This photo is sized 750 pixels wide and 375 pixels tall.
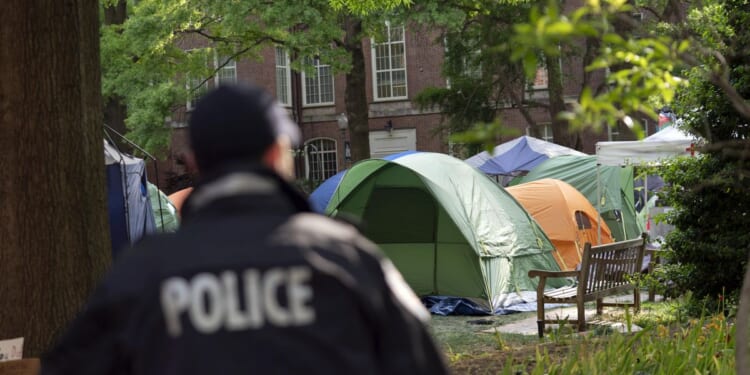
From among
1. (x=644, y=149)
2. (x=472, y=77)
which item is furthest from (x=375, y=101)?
(x=644, y=149)

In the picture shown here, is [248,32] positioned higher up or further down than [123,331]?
higher up

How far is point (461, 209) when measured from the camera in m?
14.0

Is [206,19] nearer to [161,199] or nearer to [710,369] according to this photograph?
[161,199]

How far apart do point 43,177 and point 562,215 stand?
12.1 m

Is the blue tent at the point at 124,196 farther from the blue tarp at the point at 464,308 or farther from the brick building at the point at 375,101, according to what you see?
the brick building at the point at 375,101

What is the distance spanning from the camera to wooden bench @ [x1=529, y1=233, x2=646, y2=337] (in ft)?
35.2

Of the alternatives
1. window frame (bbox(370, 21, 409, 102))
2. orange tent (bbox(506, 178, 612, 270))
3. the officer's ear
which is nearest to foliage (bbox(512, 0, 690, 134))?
the officer's ear

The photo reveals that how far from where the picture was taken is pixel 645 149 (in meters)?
13.5

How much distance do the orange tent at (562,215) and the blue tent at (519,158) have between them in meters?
4.89

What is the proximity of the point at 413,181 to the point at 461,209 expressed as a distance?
1.06 metres

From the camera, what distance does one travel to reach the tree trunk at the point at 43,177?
575 cm

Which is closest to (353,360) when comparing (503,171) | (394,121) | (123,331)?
(123,331)

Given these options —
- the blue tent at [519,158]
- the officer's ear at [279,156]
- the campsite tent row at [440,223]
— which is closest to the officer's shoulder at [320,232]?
the officer's ear at [279,156]

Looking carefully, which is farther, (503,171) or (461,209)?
(503,171)
